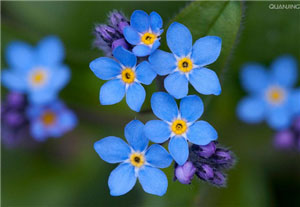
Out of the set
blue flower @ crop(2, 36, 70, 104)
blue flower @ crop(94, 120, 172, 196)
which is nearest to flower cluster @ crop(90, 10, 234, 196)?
blue flower @ crop(94, 120, 172, 196)

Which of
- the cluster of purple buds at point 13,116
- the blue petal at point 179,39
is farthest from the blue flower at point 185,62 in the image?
the cluster of purple buds at point 13,116

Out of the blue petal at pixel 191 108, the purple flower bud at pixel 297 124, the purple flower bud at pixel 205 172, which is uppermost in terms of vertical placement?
the blue petal at pixel 191 108

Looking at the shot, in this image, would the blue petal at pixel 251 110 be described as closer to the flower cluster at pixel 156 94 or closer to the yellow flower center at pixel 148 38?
the flower cluster at pixel 156 94

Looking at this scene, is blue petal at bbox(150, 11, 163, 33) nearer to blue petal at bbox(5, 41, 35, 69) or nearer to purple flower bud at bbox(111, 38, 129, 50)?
purple flower bud at bbox(111, 38, 129, 50)

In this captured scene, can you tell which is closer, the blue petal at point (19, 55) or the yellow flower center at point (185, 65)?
the yellow flower center at point (185, 65)

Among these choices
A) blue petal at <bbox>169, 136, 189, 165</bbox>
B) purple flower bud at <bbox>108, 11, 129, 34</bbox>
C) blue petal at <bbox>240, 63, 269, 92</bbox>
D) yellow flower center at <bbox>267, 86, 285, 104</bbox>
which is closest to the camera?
blue petal at <bbox>169, 136, 189, 165</bbox>

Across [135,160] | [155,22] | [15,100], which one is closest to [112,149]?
[135,160]
